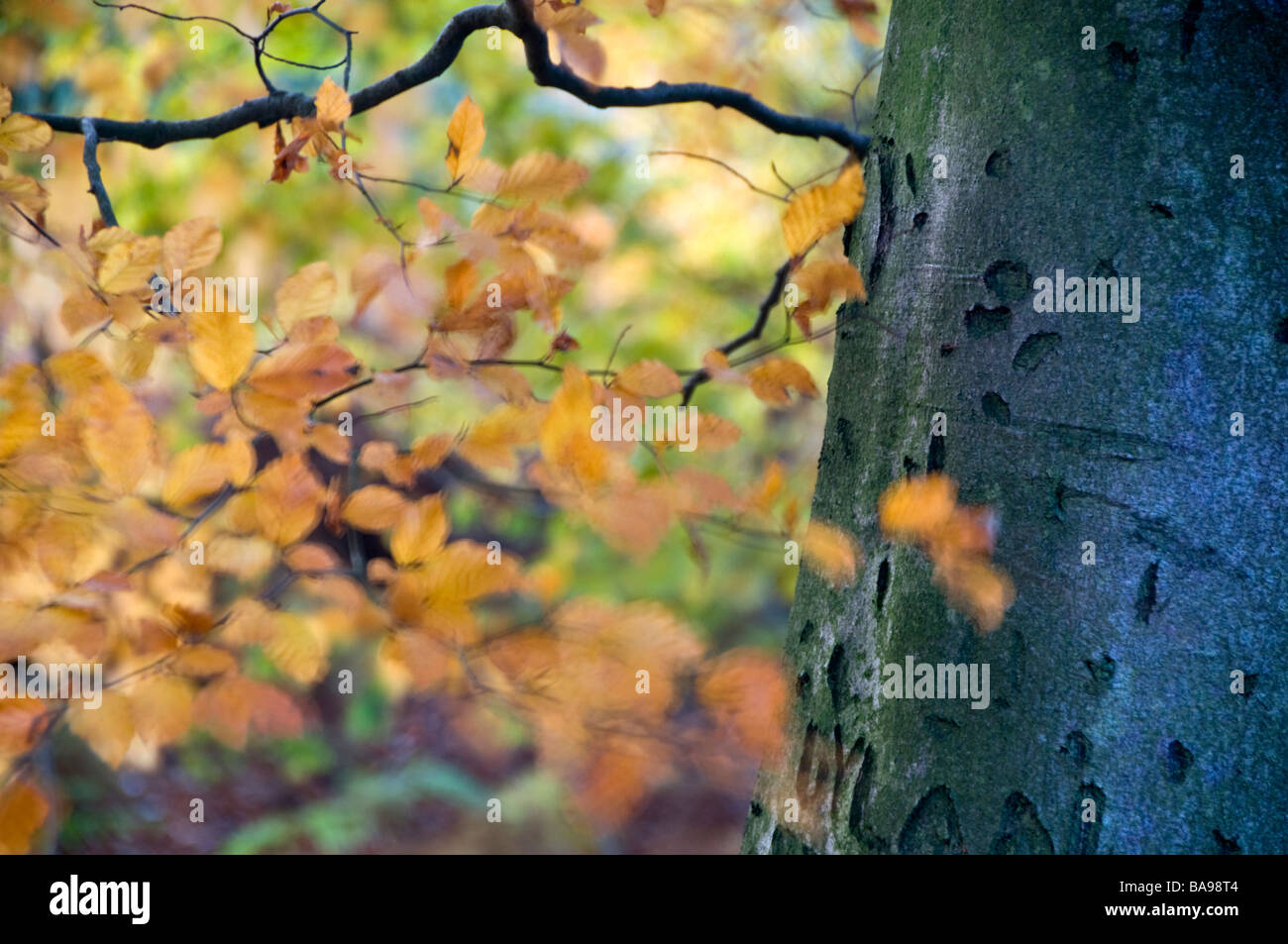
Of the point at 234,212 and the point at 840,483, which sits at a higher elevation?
the point at 234,212

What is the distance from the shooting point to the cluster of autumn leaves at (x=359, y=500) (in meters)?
1.01

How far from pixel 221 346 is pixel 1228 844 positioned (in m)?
1.17

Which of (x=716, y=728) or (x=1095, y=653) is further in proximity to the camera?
(x=716, y=728)

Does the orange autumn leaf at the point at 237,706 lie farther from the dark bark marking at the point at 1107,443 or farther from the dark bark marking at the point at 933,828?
the dark bark marking at the point at 1107,443

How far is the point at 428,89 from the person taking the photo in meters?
3.33

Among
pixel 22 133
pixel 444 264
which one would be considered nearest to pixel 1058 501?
pixel 22 133

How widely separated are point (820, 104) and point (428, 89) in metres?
1.59

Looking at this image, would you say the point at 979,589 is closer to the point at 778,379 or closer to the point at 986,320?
the point at 986,320

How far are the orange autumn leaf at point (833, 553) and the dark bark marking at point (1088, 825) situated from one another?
317mm

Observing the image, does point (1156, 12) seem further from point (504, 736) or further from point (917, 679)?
point (504, 736)

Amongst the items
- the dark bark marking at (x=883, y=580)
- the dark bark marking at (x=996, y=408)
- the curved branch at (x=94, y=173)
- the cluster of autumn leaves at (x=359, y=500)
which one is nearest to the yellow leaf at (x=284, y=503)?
the cluster of autumn leaves at (x=359, y=500)

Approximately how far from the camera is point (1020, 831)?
879 mm

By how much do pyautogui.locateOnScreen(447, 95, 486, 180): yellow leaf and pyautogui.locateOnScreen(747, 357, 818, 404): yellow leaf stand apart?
44cm
